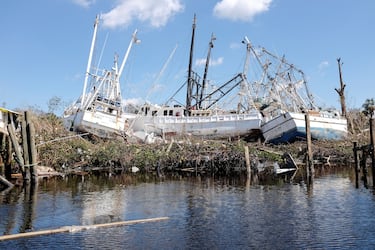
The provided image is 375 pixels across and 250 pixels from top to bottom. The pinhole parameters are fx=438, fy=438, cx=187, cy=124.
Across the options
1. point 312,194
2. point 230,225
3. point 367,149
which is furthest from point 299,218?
point 367,149

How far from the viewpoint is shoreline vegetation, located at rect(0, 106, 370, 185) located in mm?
30734

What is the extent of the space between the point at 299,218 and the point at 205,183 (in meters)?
11.1

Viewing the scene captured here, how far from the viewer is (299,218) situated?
14.3 meters

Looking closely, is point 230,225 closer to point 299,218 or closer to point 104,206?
point 299,218

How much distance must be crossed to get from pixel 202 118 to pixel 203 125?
2.41 ft

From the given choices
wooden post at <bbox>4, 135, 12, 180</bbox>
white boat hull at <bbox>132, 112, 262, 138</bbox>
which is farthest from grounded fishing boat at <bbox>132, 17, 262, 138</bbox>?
wooden post at <bbox>4, 135, 12, 180</bbox>

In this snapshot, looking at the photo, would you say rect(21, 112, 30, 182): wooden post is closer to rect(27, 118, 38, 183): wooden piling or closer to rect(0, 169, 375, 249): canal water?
rect(27, 118, 38, 183): wooden piling

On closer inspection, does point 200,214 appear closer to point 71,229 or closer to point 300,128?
point 71,229

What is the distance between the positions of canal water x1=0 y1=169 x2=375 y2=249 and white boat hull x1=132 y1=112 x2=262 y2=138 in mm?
17002

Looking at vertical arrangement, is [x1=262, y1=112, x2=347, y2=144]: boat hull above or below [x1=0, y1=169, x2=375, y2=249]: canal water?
above

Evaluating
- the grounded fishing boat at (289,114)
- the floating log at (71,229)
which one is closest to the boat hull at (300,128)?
the grounded fishing boat at (289,114)

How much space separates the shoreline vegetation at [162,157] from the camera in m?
30.7

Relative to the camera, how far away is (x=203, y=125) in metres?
42.6

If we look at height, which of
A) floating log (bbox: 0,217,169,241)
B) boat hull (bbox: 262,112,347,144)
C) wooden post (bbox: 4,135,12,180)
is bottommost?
floating log (bbox: 0,217,169,241)
